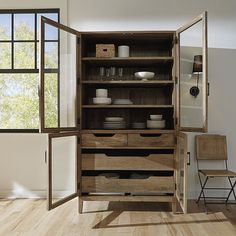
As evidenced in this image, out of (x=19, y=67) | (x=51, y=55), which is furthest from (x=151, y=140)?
(x=19, y=67)

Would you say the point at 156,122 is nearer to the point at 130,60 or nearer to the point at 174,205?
the point at 130,60

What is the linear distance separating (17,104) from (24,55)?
65 cm

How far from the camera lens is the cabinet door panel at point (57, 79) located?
10.1ft

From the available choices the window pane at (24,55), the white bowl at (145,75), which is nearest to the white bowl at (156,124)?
the white bowl at (145,75)

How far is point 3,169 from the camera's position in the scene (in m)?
4.10

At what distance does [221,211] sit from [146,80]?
1708mm

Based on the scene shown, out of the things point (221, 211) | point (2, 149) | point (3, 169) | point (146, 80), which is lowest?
point (221, 211)

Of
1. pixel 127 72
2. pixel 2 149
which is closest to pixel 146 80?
pixel 127 72

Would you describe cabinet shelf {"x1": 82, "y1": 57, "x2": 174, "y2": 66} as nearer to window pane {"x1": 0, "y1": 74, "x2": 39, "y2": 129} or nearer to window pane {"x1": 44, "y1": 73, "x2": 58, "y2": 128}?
window pane {"x1": 44, "y1": 73, "x2": 58, "y2": 128}

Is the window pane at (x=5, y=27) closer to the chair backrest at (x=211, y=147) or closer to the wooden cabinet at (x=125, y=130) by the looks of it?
the wooden cabinet at (x=125, y=130)

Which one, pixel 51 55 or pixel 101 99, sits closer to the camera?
pixel 51 55

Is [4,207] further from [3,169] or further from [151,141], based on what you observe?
[151,141]

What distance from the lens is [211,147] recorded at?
3939 millimetres

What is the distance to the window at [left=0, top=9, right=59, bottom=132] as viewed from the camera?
413 cm
